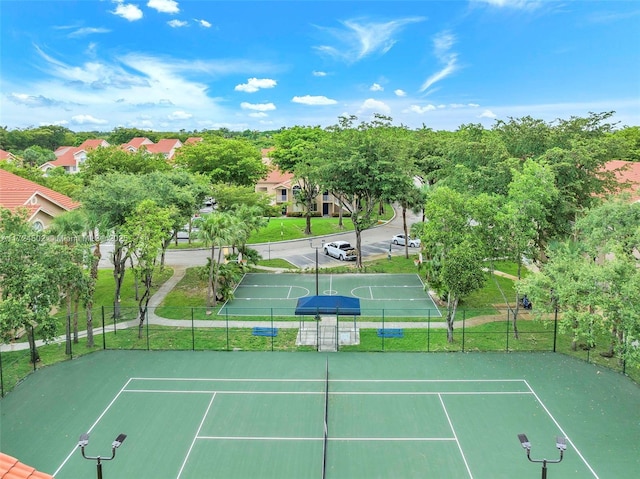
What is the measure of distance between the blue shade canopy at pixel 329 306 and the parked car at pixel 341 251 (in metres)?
14.7

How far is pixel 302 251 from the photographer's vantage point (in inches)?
1740

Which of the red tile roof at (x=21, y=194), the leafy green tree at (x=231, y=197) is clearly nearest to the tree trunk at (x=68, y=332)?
the red tile roof at (x=21, y=194)

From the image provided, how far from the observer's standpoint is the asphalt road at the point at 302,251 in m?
40.5

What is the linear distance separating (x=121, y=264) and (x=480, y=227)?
59.1ft

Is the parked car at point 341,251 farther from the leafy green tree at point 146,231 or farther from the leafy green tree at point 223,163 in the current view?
the leafy green tree at point 146,231

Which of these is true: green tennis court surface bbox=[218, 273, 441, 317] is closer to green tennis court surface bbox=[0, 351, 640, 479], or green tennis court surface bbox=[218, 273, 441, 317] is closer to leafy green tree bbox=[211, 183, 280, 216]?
green tennis court surface bbox=[0, 351, 640, 479]

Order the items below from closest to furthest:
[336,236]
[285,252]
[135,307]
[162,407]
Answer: [162,407] → [135,307] → [285,252] → [336,236]

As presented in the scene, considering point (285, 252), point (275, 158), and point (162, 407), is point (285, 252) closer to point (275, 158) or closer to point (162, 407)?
point (275, 158)

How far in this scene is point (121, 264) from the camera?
26906 millimetres

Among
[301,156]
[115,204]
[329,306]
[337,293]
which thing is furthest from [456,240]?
[301,156]

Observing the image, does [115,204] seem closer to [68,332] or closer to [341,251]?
[68,332]

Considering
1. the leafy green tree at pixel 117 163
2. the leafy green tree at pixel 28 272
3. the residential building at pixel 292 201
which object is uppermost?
the leafy green tree at pixel 117 163

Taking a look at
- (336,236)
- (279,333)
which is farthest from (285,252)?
(279,333)

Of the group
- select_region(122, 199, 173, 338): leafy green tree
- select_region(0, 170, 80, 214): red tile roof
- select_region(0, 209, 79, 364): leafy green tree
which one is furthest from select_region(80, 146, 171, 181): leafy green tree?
select_region(0, 209, 79, 364): leafy green tree
